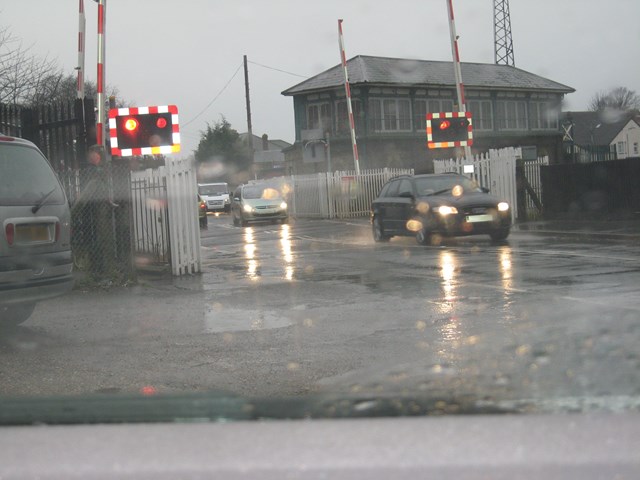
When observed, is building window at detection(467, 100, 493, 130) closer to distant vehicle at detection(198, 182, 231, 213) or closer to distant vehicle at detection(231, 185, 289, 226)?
distant vehicle at detection(198, 182, 231, 213)

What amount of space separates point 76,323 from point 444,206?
9.63 metres

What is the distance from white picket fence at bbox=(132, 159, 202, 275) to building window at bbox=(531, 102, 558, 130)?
152 ft

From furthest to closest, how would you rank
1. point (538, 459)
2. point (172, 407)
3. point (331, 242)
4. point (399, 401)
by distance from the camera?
point (331, 242) < point (399, 401) < point (172, 407) < point (538, 459)

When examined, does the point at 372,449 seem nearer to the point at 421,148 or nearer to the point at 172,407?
the point at 172,407

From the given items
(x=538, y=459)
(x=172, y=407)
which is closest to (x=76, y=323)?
(x=172, y=407)

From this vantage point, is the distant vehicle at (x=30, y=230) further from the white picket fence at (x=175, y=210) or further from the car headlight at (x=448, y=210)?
the car headlight at (x=448, y=210)

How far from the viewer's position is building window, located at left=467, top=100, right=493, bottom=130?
5275 centimetres

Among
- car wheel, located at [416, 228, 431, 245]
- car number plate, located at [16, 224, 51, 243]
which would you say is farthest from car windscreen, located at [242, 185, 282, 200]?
car number plate, located at [16, 224, 51, 243]

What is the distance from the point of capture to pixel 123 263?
11.6 metres

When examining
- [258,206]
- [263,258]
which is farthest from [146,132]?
[258,206]

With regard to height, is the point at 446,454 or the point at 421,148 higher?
the point at 421,148

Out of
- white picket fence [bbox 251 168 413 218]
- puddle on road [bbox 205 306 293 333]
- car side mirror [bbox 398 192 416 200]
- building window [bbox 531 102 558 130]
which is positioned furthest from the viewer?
building window [bbox 531 102 558 130]

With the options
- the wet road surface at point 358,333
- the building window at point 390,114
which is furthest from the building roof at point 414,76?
the wet road surface at point 358,333

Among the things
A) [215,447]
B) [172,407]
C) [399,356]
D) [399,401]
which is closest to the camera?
[215,447]
